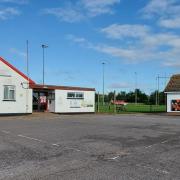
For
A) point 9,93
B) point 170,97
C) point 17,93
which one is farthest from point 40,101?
point 170,97

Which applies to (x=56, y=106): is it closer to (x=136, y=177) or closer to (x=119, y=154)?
(x=119, y=154)

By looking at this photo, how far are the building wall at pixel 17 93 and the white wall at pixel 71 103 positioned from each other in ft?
12.7

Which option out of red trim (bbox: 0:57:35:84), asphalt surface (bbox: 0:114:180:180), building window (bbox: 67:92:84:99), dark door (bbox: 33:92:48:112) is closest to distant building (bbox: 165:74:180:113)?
building window (bbox: 67:92:84:99)

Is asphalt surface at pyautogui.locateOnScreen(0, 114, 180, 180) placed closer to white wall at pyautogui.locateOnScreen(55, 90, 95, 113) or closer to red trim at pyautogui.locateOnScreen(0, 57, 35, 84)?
red trim at pyautogui.locateOnScreen(0, 57, 35, 84)

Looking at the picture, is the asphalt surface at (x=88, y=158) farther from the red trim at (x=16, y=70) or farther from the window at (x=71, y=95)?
the window at (x=71, y=95)

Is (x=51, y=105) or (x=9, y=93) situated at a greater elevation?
(x=9, y=93)

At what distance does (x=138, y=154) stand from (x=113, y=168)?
2.56m

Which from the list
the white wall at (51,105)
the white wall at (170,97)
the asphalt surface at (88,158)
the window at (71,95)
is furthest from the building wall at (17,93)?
the asphalt surface at (88,158)

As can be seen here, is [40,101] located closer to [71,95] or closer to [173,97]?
[71,95]

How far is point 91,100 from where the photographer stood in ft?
142

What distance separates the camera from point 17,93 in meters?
35.2

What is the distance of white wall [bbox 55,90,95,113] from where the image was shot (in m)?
39.4

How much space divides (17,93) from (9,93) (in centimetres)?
82

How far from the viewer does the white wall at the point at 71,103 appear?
129 ft
